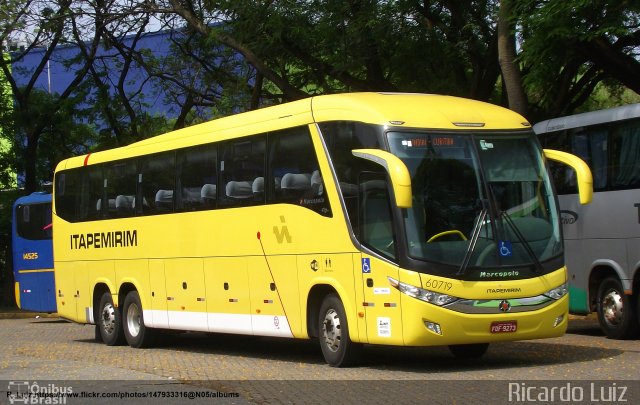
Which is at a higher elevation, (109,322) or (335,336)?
(335,336)

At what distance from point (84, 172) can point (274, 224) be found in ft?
24.1

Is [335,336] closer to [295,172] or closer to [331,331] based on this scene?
[331,331]

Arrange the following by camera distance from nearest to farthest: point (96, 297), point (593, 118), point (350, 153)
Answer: point (350, 153) → point (593, 118) → point (96, 297)

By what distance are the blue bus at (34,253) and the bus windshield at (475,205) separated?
17.1m

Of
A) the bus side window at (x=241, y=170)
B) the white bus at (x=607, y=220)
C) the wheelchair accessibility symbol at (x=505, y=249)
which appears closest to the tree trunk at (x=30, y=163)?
the bus side window at (x=241, y=170)

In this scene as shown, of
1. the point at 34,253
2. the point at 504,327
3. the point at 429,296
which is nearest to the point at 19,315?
the point at 34,253

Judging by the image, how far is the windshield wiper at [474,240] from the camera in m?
12.5

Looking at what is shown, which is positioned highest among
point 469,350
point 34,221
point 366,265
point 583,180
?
point 34,221

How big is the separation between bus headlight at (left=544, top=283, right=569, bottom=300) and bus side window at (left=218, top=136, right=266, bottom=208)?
4283 mm

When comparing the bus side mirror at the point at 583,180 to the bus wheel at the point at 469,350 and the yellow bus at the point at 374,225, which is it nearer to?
the yellow bus at the point at 374,225

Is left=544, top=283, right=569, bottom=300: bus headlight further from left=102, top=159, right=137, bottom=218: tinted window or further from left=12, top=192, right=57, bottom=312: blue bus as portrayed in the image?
left=12, top=192, right=57, bottom=312: blue bus

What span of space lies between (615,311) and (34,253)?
55.1ft

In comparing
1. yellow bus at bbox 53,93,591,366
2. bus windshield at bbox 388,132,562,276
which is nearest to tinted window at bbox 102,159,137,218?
yellow bus at bbox 53,93,591,366

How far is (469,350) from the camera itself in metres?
14.4
